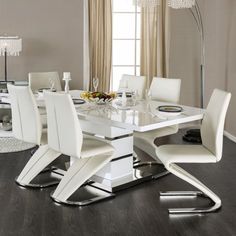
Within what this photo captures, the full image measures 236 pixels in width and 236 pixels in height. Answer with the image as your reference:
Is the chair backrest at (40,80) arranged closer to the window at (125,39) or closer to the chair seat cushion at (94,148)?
the window at (125,39)

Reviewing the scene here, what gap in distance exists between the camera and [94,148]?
3.62m

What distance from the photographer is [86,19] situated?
6656 mm

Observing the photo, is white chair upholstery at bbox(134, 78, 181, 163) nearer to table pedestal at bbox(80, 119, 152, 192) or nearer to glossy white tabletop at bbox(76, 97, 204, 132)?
glossy white tabletop at bbox(76, 97, 204, 132)

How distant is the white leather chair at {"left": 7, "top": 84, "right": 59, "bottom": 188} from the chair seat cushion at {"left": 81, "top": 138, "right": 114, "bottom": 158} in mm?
458

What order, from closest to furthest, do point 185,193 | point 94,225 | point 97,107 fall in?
point 94,225
point 185,193
point 97,107

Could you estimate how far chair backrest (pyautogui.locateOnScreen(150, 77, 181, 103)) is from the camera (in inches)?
191

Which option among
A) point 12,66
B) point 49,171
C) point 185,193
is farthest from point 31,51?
point 185,193

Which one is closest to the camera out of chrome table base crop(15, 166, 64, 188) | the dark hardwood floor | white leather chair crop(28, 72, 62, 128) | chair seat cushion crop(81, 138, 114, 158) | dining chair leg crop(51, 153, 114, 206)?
the dark hardwood floor

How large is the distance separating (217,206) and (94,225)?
1.05 metres

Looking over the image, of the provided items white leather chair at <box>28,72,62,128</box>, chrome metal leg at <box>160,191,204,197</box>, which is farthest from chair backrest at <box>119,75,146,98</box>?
chrome metal leg at <box>160,191,204,197</box>

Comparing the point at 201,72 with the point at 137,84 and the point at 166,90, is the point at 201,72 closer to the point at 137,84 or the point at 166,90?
the point at 137,84

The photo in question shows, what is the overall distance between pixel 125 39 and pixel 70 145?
12.5ft

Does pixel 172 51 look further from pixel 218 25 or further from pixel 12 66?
pixel 12 66

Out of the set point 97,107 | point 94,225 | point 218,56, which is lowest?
point 94,225
